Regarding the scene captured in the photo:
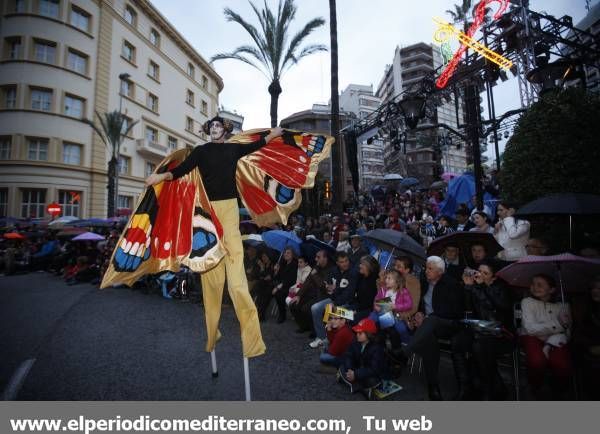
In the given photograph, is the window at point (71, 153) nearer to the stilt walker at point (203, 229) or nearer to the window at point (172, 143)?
the window at point (172, 143)

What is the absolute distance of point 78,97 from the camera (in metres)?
22.1

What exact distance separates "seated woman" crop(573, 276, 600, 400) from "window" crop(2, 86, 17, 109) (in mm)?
27253

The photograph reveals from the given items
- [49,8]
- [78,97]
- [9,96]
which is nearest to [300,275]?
[9,96]

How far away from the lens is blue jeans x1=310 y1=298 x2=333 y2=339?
16.0 feet

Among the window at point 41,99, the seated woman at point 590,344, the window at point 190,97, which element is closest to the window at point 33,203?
the window at point 41,99

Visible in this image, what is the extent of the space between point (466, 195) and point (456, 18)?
24769 mm

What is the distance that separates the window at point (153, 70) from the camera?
2884 centimetres

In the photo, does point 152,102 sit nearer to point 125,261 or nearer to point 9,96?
point 9,96

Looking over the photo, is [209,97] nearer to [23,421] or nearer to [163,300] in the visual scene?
[163,300]

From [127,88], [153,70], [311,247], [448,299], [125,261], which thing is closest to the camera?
[125,261]

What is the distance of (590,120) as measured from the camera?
462cm

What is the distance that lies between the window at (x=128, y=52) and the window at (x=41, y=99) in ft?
26.2

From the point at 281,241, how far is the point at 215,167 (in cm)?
406

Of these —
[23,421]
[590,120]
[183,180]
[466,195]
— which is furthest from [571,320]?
[466,195]
